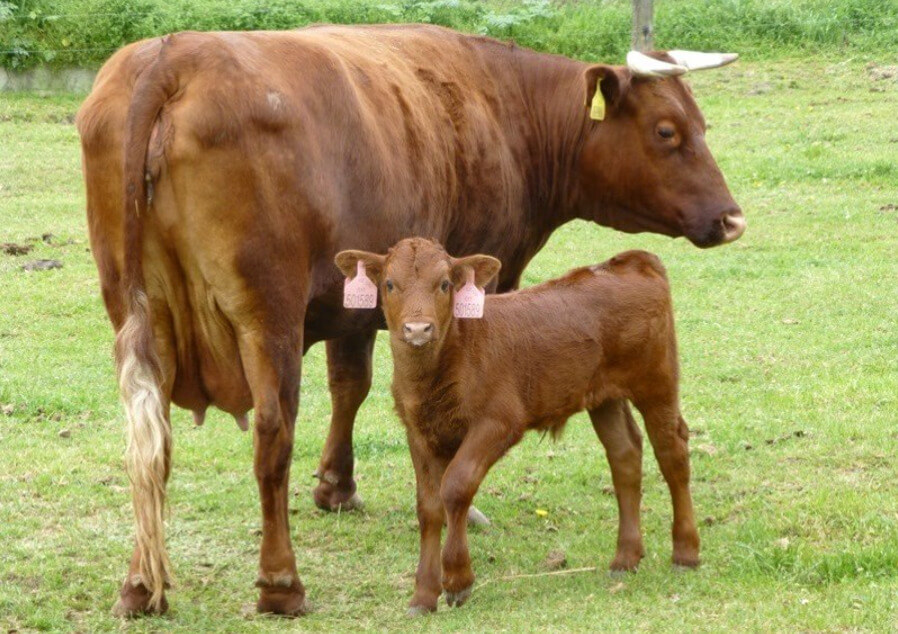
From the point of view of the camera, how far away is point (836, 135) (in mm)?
16266

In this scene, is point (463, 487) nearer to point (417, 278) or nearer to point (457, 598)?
point (457, 598)

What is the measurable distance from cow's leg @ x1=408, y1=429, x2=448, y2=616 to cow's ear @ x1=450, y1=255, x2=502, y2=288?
0.68 meters

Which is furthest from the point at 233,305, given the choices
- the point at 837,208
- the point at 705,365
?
the point at 837,208

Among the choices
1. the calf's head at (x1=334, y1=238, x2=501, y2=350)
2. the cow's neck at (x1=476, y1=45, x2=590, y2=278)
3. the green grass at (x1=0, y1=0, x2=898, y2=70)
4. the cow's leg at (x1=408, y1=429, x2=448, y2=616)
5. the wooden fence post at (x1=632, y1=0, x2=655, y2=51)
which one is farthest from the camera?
the green grass at (x1=0, y1=0, x2=898, y2=70)

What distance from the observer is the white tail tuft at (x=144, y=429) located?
18.5ft

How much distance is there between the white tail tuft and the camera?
18.5 ft

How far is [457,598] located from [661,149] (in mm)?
2846

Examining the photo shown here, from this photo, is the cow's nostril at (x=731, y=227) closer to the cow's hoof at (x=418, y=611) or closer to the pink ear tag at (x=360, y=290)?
the pink ear tag at (x=360, y=290)

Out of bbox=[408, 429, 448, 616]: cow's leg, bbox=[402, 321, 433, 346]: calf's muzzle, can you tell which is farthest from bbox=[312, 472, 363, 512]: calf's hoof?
bbox=[402, 321, 433, 346]: calf's muzzle

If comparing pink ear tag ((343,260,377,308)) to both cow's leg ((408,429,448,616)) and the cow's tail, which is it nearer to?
cow's leg ((408,429,448,616))

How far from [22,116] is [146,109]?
40.8 ft

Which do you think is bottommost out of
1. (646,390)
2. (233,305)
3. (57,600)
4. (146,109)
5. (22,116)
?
(22,116)

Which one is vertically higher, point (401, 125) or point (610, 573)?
point (401, 125)

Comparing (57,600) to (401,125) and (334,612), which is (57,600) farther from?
(401,125)
